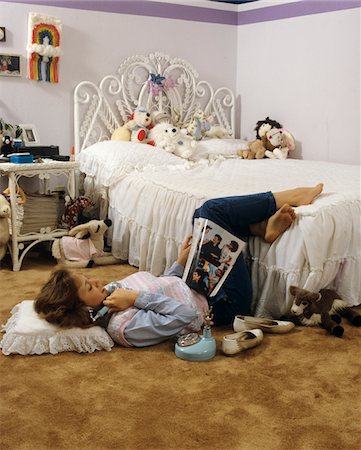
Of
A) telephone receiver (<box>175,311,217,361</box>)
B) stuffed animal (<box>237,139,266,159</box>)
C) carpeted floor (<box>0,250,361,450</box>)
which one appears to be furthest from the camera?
stuffed animal (<box>237,139,266,159</box>)

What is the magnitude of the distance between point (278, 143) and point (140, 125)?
104cm

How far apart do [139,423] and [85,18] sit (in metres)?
3.13

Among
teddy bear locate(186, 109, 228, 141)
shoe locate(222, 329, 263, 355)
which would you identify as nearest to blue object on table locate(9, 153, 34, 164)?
teddy bear locate(186, 109, 228, 141)

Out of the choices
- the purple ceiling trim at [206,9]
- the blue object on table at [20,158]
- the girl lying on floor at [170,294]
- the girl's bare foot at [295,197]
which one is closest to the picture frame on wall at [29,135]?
the blue object on table at [20,158]

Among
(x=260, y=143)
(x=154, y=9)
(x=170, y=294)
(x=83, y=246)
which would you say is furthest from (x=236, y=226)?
(x=154, y=9)

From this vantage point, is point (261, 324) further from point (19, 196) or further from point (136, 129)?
point (136, 129)

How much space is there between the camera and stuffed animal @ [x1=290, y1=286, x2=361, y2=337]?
239cm

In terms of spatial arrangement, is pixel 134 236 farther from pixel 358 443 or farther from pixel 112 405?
pixel 358 443

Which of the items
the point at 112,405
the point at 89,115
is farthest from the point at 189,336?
the point at 89,115

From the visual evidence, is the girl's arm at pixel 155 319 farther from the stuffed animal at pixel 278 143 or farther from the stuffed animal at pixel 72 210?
the stuffed animal at pixel 278 143

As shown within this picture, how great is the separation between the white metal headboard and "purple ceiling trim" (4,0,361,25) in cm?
34

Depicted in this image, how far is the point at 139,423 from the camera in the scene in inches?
66.7

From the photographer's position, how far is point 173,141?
3.98 meters

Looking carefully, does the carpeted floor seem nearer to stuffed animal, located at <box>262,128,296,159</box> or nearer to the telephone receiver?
the telephone receiver
